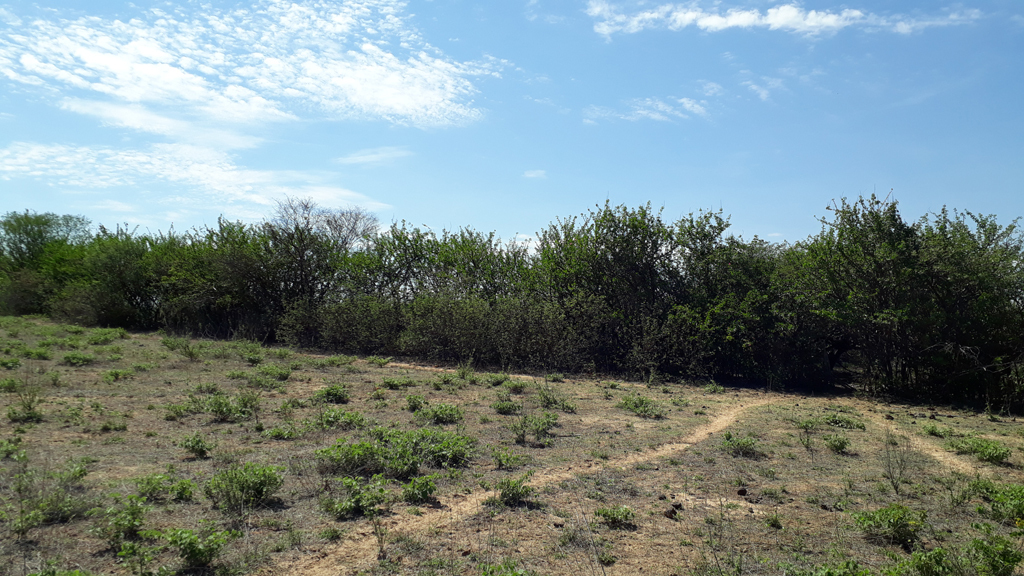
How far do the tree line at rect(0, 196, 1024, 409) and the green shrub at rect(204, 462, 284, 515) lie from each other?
1163cm

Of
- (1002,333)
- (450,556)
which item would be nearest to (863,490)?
(450,556)

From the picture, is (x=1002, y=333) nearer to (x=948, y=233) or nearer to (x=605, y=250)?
(x=948, y=233)

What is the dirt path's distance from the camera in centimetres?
405

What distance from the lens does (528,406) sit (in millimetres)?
10688

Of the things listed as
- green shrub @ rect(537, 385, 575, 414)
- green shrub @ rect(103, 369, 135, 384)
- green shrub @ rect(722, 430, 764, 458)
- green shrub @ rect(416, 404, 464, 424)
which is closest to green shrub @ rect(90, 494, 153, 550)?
green shrub @ rect(416, 404, 464, 424)

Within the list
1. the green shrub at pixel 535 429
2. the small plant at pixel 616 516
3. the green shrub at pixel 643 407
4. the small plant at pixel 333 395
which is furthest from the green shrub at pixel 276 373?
the small plant at pixel 616 516

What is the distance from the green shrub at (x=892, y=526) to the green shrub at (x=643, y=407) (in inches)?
208

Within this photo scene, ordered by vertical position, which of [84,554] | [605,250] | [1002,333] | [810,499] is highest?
[605,250]

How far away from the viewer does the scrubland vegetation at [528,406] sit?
448cm

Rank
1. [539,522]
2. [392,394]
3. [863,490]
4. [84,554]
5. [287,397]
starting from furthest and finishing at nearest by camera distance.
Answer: [392,394], [287,397], [863,490], [539,522], [84,554]

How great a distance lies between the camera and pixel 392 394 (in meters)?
11.3

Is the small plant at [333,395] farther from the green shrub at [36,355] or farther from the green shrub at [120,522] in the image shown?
the green shrub at [36,355]

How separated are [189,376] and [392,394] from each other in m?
4.65

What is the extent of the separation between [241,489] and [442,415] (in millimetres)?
4145
